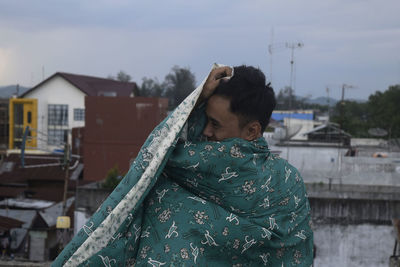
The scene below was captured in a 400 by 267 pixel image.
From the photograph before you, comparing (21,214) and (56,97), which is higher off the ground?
(56,97)

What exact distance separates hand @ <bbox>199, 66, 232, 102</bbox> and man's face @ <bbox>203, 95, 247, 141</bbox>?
2 centimetres

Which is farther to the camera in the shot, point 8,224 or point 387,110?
point 387,110

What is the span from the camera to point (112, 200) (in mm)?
1322

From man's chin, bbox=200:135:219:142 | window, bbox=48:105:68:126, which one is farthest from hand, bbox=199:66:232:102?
window, bbox=48:105:68:126

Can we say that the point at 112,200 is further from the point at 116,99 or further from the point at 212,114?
the point at 116,99

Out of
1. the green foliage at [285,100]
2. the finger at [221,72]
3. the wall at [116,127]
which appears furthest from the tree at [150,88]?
the finger at [221,72]

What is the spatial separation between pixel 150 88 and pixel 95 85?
19.1 meters

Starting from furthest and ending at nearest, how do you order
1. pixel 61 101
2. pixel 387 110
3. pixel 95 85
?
pixel 387 110
pixel 95 85
pixel 61 101

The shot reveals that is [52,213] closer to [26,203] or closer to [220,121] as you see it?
[26,203]

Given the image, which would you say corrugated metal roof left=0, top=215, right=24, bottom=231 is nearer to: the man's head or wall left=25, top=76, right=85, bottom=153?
the man's head

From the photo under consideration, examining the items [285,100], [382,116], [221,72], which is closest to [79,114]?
[285,100]

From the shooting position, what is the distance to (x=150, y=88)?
5041cm

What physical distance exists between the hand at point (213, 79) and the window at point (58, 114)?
1178 inches

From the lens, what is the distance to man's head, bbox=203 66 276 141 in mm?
1399
